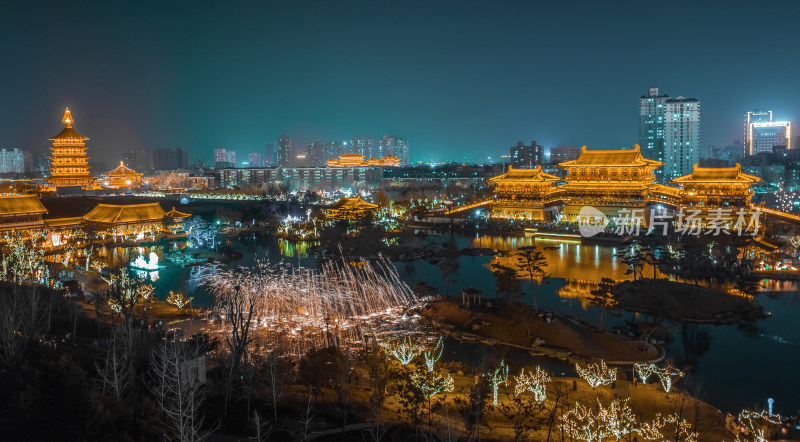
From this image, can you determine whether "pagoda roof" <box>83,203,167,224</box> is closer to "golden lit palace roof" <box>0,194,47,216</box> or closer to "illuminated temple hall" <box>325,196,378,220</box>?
"golden lit palace roof" <box>0,194,47,216</box>

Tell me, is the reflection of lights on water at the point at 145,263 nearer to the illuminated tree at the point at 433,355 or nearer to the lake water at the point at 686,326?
the lake water at the point at 686,326

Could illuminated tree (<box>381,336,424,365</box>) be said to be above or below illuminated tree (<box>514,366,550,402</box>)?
above

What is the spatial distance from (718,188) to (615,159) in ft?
19.9

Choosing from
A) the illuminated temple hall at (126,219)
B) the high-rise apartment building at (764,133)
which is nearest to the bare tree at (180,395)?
the illuminated temple hall at (126,219)

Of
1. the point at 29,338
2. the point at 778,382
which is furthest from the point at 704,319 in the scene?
the point at 29,338

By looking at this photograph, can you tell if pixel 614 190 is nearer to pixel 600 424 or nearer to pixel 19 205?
pixel 600 424

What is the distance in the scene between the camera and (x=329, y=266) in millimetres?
24312

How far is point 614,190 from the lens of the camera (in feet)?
114

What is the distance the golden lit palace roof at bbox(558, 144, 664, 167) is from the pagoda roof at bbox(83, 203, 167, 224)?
25912 millimetres

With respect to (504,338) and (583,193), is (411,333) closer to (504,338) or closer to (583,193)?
(504,338)

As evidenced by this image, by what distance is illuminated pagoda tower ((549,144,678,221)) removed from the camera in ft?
111

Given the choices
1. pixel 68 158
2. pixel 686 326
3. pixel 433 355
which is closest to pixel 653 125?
pixel 686 326

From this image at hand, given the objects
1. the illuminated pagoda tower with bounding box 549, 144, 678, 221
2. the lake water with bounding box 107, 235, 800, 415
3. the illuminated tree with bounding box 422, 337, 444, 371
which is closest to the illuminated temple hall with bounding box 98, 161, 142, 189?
the lake water with bounding box 107, 235, 800, 415

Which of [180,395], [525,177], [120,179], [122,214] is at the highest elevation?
[120,179]
